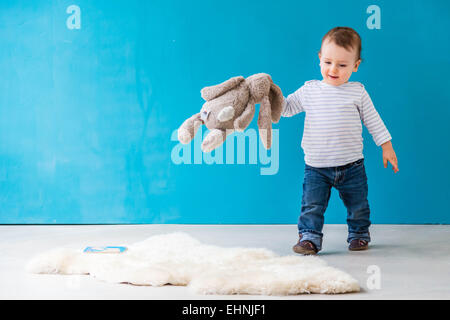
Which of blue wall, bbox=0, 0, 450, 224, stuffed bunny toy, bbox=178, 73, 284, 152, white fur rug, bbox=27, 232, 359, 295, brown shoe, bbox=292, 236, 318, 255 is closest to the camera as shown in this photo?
white fur rug, bbox=27, 232, 359, 295

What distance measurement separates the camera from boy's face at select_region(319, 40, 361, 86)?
4.94 feet

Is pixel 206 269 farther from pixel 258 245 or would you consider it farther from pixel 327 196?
pixel 327 196

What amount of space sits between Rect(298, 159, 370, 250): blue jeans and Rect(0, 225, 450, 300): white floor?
0.24ft

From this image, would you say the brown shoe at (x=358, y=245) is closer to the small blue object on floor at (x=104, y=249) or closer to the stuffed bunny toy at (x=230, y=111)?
the stuffed bunny toy at (x=230, y=111)

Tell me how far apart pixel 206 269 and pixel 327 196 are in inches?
20.7

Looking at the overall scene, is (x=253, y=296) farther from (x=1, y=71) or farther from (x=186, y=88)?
(x=1, y=71)

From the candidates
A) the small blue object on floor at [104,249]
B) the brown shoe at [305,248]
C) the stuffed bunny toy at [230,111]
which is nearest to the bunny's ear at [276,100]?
the stuffed bunny toy at [230,111]

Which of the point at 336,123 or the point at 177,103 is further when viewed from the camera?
the point at 177,103

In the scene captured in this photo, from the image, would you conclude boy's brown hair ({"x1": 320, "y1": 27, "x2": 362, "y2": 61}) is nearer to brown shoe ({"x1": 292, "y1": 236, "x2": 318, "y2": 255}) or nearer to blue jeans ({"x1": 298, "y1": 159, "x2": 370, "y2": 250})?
blue jeans ({"x1": 298, "y1": 159, "x2": 370, "y2": 250})

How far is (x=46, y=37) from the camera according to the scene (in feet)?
6.57

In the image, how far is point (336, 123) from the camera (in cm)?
157

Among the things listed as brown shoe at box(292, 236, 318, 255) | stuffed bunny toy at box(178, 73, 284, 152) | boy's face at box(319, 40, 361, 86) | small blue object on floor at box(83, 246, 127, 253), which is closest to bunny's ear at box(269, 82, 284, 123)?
stuffed bunny toy at box(178, 73, 284, 152)

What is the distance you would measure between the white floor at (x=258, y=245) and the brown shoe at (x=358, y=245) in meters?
0.02

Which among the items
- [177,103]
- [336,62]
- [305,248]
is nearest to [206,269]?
[305,248]
